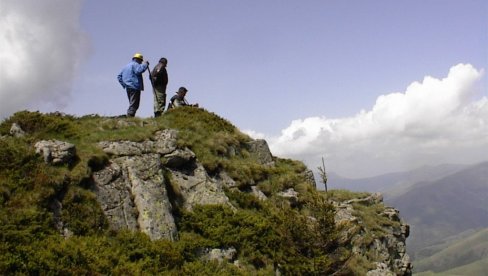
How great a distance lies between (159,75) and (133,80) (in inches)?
86.8

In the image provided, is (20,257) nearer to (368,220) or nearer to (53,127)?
(53,127)

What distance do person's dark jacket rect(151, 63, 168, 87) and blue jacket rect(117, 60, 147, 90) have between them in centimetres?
133

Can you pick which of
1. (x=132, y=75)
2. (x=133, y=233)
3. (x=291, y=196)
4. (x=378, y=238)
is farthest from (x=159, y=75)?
(x=378, y=238)

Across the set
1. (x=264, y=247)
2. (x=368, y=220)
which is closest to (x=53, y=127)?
(x=264, y=247)

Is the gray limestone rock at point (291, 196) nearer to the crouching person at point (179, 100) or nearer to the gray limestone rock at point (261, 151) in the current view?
the gray limestone rock at point (261, 151)

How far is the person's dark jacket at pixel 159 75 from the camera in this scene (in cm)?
2581

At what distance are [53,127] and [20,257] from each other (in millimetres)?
9265

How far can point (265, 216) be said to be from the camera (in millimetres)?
20812

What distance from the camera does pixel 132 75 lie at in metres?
24.3

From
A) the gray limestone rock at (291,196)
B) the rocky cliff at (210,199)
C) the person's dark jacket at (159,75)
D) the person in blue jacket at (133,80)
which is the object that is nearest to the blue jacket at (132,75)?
the person in blue jacket at (133,80)

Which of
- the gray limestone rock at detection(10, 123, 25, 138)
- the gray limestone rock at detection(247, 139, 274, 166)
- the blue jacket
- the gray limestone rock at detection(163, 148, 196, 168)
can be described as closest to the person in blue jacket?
the blue jacket

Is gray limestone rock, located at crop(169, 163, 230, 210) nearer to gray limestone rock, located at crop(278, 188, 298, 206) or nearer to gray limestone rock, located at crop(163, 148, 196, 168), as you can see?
gray limestone rock, located at crop(163, 148, 196, 168)

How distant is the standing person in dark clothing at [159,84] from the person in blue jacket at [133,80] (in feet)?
3.49

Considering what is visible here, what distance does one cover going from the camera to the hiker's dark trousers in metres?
24.6
